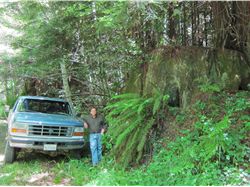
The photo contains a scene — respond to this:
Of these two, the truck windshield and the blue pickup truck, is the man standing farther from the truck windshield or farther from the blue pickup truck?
the truck windshield

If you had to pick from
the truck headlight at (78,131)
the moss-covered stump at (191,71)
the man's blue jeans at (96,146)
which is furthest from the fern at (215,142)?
the truck headlight at (78,131)

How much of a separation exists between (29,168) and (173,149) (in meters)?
3.45

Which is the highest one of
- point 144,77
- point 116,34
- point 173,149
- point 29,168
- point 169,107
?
point 116,34

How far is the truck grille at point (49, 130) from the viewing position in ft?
20.3

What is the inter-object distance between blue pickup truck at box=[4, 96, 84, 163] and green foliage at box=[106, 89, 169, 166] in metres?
1.22

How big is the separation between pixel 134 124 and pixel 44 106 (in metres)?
3.21

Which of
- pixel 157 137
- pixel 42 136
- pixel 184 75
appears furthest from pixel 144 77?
pixel 42 136

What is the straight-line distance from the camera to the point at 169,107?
6.14 metres

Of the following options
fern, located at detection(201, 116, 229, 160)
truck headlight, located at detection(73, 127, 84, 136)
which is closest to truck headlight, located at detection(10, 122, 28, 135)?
truck headlight, located at detection(73, 127, 84, 136)

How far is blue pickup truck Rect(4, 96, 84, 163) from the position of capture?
610 cm

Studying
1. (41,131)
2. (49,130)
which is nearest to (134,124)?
(49,130)

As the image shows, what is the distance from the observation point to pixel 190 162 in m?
4.41

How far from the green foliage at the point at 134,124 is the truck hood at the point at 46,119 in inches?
51.1

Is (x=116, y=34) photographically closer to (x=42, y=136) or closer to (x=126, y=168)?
(x=42, y=136)
